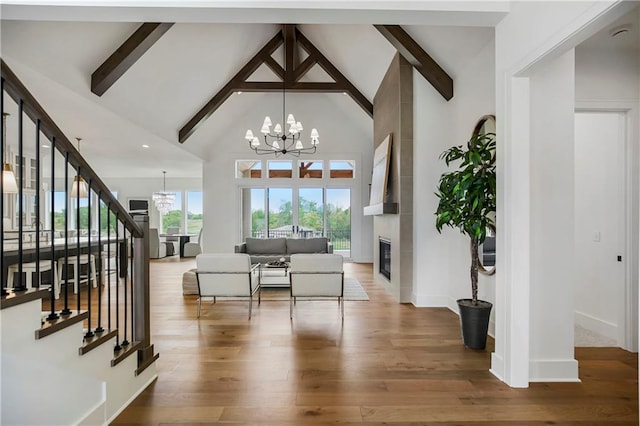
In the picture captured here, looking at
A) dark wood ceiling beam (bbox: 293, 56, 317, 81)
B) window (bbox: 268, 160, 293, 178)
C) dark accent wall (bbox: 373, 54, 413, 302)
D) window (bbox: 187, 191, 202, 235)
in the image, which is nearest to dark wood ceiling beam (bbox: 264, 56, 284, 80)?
dark wood ceiling beam (bbox: 293, 56, 317, 81)

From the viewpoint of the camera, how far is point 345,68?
6781 mm

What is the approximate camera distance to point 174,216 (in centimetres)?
1300

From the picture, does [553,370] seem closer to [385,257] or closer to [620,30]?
[620,30]

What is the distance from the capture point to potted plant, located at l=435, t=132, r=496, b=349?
10.0 ft

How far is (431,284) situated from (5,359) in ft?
14.5

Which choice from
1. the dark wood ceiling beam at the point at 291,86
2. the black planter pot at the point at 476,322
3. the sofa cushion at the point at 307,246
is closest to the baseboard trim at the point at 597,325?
the black planter pot at the point at 476,322

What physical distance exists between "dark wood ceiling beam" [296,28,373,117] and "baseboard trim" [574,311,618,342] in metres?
5.12

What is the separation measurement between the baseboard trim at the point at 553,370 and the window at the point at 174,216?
1238 cm

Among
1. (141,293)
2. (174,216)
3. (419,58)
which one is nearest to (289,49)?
(419,58)

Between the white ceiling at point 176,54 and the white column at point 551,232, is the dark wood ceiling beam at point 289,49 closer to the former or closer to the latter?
the white ceiling at point 176,54

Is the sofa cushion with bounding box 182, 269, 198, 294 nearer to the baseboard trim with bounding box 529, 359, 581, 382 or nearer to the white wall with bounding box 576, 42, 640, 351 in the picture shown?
the baseboard trim with bounding box 529, 359, 581, 382

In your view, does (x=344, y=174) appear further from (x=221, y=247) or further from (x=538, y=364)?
(x=538, y=364)

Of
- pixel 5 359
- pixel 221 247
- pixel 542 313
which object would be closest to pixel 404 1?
pixel 542 313

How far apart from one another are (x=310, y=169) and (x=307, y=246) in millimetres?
2613
